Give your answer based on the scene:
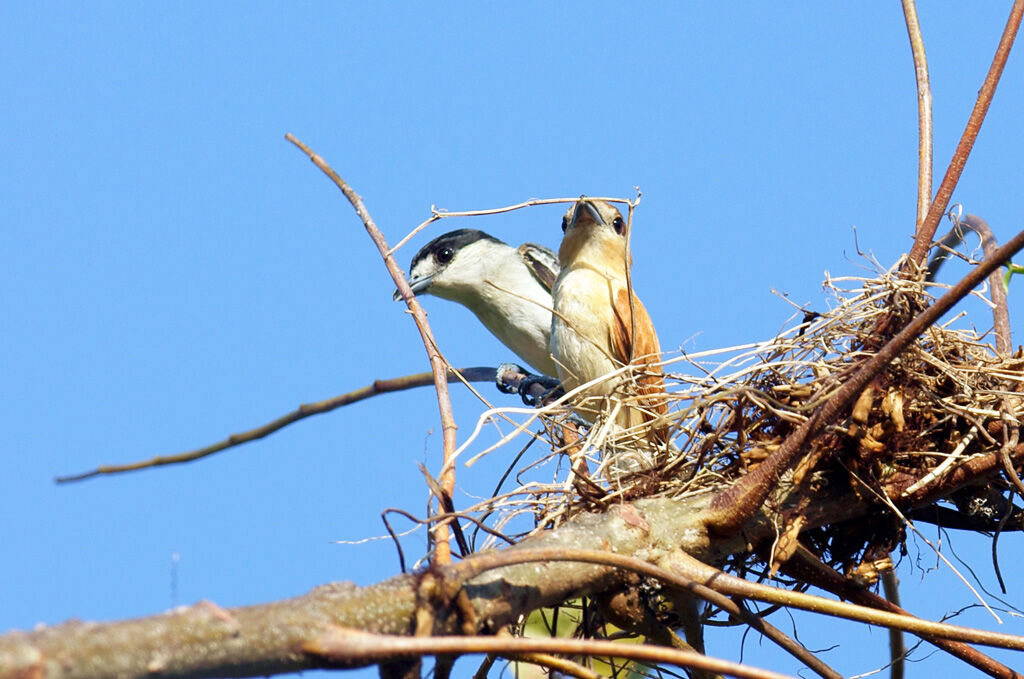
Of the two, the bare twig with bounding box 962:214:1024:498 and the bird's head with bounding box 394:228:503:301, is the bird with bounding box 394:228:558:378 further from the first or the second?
the bare twig with bounding box 962:214:1024:498

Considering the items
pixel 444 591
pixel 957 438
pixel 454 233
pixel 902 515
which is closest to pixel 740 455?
pixel 902 515

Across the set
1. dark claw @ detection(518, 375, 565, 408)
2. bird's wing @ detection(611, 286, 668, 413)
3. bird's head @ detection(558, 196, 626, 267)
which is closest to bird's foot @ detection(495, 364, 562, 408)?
dark claw @ detection(518, 375, 565, 408)

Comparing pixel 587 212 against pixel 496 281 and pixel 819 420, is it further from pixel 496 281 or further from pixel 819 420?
pixel 819 420

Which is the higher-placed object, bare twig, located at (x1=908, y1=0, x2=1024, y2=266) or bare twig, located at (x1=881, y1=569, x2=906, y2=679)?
bare twig, located at (x1=908, y1=0, x2=1024, y2=266)

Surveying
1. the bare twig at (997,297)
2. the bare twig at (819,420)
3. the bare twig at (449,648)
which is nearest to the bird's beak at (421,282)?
the bare twig at (997,297)

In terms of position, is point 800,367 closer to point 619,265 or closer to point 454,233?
point 619,265

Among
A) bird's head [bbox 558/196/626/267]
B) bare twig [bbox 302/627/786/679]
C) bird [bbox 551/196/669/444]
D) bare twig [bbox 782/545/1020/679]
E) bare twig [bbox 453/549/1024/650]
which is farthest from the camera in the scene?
bird's head [bbox 558/196/626/267]

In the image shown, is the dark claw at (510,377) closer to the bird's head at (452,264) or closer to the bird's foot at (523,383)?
the bird's foot at (523,383)

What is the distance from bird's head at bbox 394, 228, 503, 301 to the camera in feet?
22.3

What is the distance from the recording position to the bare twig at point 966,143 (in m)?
3.24

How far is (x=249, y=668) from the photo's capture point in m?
1.58

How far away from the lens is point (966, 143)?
132 inches

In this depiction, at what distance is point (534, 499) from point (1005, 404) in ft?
4.55

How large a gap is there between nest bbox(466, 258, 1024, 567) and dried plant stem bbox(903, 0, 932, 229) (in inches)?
13.4
